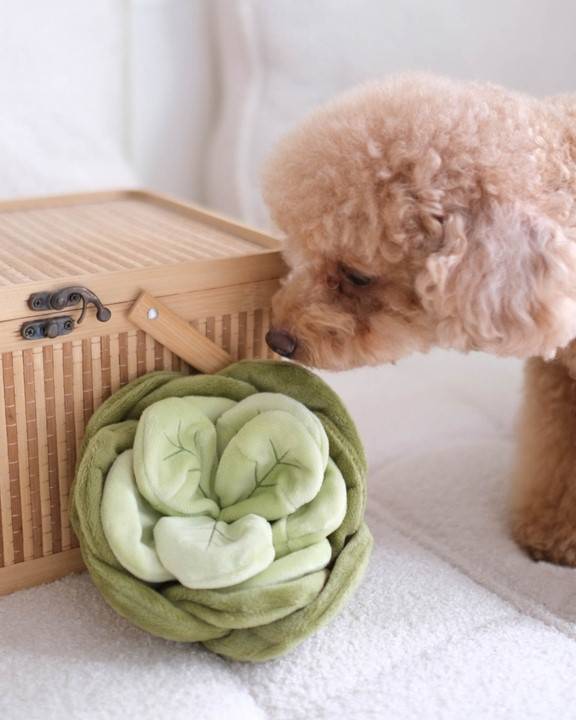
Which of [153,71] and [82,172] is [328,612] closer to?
[82,172]

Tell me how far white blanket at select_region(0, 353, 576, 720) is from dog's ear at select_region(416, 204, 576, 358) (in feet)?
0.90

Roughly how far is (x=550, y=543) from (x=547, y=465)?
92 mm

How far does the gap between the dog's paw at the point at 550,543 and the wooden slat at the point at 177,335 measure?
369mm

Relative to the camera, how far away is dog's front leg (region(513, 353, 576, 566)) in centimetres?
101

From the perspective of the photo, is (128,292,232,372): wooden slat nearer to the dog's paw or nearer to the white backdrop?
the dog's paw

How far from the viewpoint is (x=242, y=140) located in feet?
5.13

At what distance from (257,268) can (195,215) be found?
234mm

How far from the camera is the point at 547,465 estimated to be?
3.45ft

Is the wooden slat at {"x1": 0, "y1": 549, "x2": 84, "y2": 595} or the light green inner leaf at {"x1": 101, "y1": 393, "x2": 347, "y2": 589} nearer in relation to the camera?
the light green inner leaf at {"x1": 101, "y1": 393, "x2": 347, "y2": 589}

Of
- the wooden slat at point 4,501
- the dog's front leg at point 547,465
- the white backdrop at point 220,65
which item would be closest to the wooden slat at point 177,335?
the wooden slat at point 4,501

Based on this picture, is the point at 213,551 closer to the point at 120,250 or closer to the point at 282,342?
the point at 282,342

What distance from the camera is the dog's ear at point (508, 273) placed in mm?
754

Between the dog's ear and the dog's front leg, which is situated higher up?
the dog's ear

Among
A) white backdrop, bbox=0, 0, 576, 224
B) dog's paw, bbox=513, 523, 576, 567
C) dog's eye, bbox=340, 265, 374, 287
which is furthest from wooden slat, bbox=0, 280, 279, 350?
white backdrop, bbox=0, 0, 576, 224
